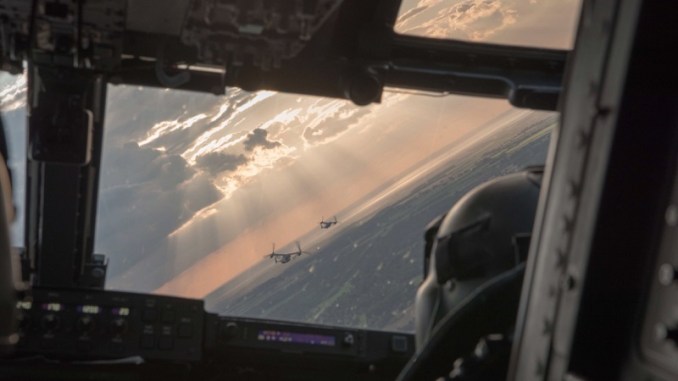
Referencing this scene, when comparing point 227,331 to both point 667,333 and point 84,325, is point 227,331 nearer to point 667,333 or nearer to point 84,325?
point 84,325

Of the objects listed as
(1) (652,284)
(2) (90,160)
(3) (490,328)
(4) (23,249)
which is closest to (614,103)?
(1) (652,284)

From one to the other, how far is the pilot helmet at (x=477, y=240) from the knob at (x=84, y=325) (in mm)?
1498

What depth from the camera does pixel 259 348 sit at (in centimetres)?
332

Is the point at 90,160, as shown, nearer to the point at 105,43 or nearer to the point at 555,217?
the point at 105,43

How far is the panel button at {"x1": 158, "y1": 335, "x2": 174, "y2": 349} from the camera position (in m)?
3.18

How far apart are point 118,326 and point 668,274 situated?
2.51 meters

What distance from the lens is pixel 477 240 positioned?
1.88 m

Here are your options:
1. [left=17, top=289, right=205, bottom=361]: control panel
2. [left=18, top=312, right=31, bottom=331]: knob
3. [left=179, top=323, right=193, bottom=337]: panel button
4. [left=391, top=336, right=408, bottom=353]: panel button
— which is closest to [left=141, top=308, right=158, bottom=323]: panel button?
[left=17, top=289, right=205, bottom=361]: control panel

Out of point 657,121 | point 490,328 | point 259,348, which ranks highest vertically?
point 657,121

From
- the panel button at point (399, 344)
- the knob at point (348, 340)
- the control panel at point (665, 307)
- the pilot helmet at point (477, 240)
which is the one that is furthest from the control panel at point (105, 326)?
the control panel at point (665, 307)

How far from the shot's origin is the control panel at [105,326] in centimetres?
311

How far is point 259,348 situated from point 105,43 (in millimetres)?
1200

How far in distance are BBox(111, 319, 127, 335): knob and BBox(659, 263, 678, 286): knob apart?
249 cm

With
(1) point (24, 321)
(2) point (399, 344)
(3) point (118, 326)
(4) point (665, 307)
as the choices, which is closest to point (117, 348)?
(3) point (118, 326)
